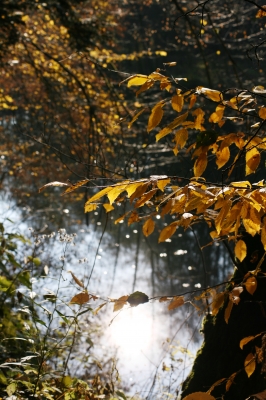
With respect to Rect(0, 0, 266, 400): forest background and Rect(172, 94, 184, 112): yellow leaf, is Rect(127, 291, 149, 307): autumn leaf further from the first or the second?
Rect(172, 94, 184, 112): yellow leaf

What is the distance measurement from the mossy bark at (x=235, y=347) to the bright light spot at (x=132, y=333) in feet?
12.8

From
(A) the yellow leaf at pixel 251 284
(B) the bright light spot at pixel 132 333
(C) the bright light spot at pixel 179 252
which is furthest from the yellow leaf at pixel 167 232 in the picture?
(C) the bright light spot at pixel 179 252

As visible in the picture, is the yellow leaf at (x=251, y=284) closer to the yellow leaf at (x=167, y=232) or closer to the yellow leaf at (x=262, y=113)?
the yellow leaf at (x=167, y=232)

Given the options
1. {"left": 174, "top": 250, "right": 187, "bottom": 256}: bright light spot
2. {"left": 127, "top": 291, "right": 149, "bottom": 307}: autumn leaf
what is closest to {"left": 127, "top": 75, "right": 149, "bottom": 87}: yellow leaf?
{"left": 127, "top": 291, "right": 149, "bottom": 307}: autumn leaf

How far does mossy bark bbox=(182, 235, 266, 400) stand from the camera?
8.15 ft

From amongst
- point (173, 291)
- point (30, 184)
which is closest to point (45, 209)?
point (30, 184)

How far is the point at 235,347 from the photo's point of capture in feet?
8.46

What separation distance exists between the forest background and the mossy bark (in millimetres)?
11

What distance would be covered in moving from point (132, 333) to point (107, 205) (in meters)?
5.75

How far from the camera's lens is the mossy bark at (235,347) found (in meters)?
2.48

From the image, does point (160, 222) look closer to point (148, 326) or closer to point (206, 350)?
point (148, 326)

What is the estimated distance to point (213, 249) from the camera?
11.4 metres

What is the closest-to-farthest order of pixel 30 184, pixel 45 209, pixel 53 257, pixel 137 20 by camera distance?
pixel 53 257
pixel 45 209
pixel 30 184
pixel 137 20

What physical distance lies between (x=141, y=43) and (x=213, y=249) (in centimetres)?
1485
